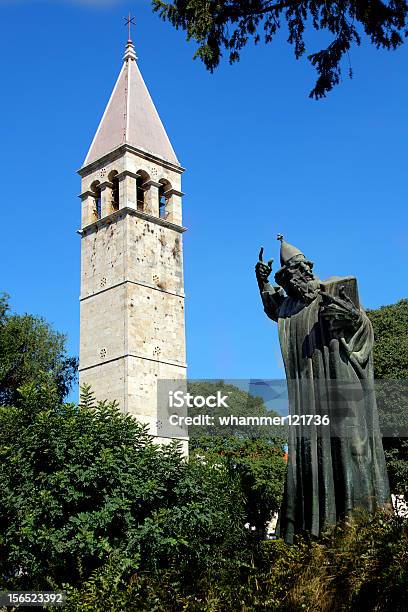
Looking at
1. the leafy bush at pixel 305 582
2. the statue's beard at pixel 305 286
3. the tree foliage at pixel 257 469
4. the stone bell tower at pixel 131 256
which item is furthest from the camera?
the stone bell tower at pixel 131 256

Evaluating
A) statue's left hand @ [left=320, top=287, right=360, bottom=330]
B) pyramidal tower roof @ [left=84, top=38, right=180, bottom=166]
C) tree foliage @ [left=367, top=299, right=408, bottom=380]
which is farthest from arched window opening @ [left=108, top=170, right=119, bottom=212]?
statue's left hand @ [left=320, top=287, right=360, bottom=330]

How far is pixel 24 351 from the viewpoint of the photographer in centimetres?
3238

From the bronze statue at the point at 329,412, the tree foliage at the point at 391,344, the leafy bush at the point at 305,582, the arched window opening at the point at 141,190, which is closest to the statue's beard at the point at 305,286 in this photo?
the bronze statue at the point at 329,412

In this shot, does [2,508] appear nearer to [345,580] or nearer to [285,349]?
[285,349]

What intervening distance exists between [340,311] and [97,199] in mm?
34655

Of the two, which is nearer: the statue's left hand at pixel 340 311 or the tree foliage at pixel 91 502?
the statue's left hand at pixel 340 311

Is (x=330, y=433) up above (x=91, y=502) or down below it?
above

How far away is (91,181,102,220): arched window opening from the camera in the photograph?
38.5 meters

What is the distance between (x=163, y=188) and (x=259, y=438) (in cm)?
1511

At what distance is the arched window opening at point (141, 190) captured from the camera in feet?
124

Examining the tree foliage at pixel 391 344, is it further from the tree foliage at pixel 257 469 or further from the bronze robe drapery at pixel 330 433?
the bronze robe drapery at pixel 330 433

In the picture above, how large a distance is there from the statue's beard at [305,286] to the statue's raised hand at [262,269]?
0.31 metres

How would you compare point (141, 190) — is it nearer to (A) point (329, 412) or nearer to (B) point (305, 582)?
(A) point (329, 412)

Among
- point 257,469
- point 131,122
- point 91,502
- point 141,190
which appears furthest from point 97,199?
point 91,502
